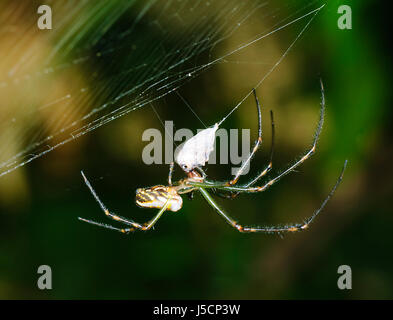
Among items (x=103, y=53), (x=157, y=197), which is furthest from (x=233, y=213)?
(x=103, y=53)

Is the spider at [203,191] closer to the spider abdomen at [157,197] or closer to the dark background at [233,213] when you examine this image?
the spider abdomen at [157,197]

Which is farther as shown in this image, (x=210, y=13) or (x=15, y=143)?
(x=15, y=143)

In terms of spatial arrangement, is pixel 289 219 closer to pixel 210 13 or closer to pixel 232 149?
pixel 232 149

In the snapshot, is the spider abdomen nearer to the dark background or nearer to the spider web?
the spider web

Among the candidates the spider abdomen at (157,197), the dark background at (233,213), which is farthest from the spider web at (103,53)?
the dark background at (233,213)

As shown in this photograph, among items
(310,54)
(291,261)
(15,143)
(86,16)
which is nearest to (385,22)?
(310,54)

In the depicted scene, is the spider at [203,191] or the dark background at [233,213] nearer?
the spider at [203,191]

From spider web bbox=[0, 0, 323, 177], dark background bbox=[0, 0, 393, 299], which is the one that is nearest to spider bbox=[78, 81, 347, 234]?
spider web bbox=[0, 0, 323, 177]
